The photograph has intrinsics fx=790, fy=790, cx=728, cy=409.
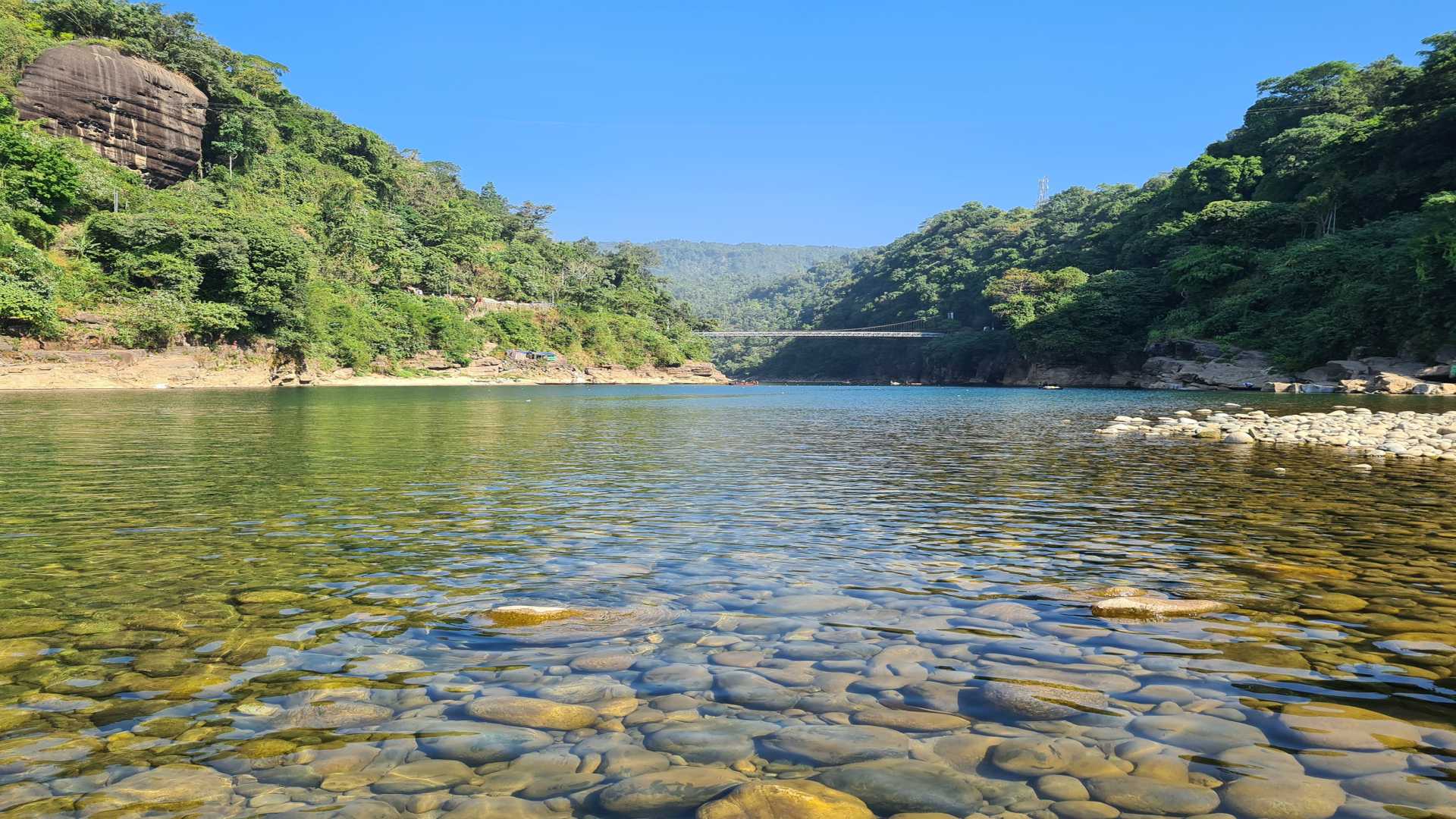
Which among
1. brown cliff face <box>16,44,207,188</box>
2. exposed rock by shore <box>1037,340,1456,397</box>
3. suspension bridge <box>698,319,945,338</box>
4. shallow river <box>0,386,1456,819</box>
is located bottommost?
shallow river <box>0,386,1456,819</box>

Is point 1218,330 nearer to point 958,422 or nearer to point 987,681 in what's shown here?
point 958,422

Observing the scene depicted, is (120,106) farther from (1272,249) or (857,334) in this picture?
(1272,249)

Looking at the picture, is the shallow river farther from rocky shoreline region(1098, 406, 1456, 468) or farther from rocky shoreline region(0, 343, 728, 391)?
rocky shoreline region(0, 343, 728, 391)

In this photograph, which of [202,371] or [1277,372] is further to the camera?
[202,371]

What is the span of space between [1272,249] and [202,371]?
85083mm

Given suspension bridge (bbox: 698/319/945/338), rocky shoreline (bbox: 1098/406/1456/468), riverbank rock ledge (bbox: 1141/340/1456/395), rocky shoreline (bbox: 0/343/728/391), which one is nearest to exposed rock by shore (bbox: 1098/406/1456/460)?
rocky shoreline (bbox: 1098/406/1456/468)

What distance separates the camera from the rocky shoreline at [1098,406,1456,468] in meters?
16.1

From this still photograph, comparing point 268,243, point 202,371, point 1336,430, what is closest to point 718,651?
point 1336,430

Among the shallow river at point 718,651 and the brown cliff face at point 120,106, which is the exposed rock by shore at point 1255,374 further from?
the brown cliff face at point 120,106

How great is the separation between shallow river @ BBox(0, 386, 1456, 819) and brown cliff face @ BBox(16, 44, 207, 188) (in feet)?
241

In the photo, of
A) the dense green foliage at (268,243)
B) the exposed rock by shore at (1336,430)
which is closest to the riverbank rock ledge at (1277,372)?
the exposed rock by shore at (1336,430)

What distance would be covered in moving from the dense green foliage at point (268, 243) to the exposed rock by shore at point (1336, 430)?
57362 mm

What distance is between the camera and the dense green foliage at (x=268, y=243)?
52469 mm

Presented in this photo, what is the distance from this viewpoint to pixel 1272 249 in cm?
6775
